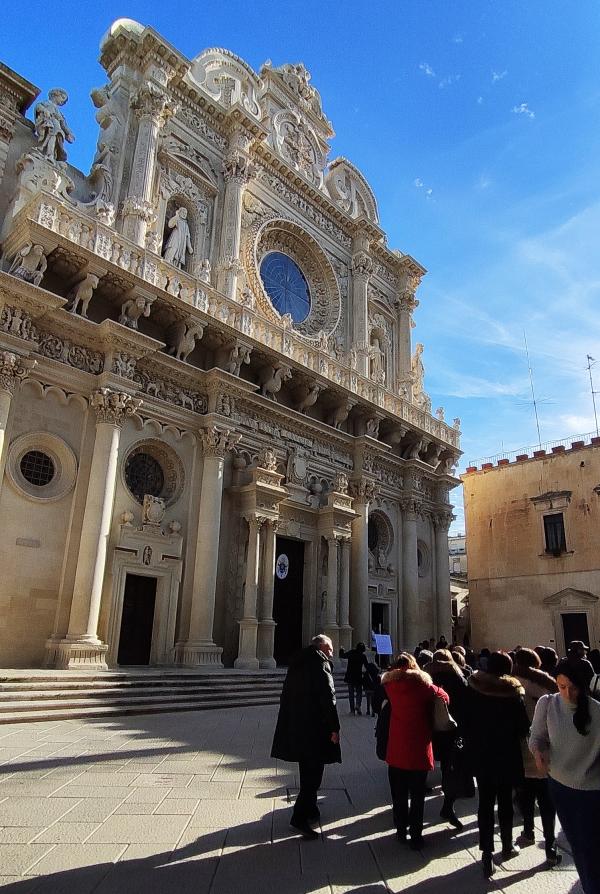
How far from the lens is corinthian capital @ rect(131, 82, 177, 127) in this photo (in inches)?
678

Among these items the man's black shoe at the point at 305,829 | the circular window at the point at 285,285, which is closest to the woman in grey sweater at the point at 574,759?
the man's black shoe at the point at 305,829

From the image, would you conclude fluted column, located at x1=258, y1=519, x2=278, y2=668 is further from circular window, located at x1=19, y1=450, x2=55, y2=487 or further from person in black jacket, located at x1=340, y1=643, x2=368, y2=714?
circular window, located at x1=19, y1=450, x2=55, y2=487

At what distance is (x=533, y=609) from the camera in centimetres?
2778

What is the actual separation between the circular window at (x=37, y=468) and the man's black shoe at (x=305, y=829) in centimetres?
1036

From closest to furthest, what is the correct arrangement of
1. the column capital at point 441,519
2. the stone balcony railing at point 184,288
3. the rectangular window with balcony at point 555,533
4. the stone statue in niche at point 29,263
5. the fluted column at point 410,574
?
the stone statue in niche at point 29,263, the stone balcony railing at point 184,288, the fluted column at point 410,574, the column capital at point 441,519, the rectangular window with balcony at point 555,533

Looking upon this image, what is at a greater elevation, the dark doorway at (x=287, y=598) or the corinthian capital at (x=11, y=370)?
the corinthian capital at (x=11, y=370)

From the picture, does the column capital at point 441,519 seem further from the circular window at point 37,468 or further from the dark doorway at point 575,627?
the circular window at point 37,468

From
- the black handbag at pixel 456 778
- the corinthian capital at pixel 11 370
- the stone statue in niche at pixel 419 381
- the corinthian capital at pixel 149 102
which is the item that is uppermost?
the corinthian capital at pixel 149 102

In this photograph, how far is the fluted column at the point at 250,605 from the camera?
15.5 meters

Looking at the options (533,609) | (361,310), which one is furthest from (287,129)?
(533,609)

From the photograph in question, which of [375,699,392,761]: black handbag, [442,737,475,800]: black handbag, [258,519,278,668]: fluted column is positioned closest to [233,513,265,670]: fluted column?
[258,519,278,668]: fluted column

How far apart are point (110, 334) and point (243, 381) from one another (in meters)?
3.91

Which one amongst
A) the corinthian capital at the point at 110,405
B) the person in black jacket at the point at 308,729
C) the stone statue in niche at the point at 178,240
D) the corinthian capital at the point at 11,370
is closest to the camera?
the person in black jacket at the point at 308,729

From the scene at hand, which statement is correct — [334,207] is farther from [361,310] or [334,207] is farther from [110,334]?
[110,334]
